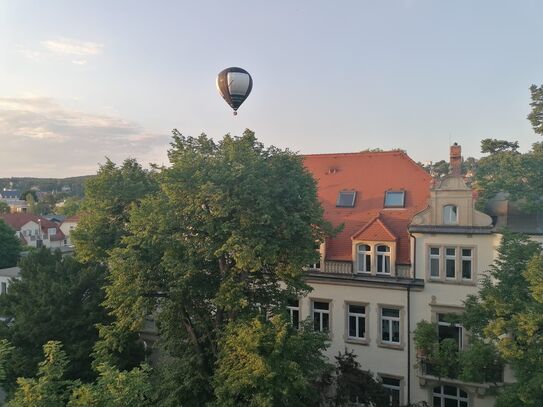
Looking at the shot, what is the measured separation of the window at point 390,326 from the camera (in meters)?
21.9

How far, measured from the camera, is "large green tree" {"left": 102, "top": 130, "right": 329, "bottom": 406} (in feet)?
49.8

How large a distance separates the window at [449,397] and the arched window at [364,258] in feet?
20.3

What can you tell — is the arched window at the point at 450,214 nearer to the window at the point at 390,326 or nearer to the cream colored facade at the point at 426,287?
the cream colored facade at the point at 426,287

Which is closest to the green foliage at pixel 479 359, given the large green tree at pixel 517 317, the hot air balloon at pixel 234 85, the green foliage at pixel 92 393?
the large green tree at pixel 517 317

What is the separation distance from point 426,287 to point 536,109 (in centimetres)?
901

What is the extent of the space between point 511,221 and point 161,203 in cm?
1468

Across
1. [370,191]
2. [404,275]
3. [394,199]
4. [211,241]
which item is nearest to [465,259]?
[404,275]

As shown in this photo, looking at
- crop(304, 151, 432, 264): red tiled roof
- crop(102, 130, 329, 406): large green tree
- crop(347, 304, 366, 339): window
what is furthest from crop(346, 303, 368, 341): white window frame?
crop(102, 130, 329, 406): large green tree

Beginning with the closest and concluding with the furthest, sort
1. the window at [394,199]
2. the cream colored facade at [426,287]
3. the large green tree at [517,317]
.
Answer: the large green tree at [517,317] → the cream colored facade at [426,287] → the window at [394,199]

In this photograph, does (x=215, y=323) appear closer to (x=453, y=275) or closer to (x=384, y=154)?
(x=453, y=275)

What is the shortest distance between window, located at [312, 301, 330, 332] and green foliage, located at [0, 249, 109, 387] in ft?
32.5

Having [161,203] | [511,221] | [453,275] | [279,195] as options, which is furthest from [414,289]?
[161,203]

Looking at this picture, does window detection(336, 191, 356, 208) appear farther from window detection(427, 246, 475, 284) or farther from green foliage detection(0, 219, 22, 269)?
green foliage detection(0, 219, 22, 269)

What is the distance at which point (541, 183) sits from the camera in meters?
18.9
